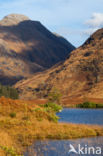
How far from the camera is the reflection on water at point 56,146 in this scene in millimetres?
23562

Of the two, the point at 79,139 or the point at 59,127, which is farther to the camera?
the point at 59,127

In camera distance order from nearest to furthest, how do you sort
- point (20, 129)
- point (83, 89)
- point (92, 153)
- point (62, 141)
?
point (92, 153) < point (62, 141) < point (20, 129) < point (83, 89)

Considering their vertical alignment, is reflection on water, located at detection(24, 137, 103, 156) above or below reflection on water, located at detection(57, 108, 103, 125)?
above

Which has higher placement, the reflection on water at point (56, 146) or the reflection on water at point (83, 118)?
the reflection on water at point (56, 146)

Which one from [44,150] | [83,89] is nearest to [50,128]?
[44,150]

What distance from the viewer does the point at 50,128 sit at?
3347cm

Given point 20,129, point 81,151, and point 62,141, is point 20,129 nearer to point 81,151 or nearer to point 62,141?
point 62,141

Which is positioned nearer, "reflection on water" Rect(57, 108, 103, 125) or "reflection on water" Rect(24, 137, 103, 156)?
"reflection on water" Rect(24, 137, 103, 156)

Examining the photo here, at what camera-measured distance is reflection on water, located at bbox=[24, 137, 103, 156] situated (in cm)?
A: 2356

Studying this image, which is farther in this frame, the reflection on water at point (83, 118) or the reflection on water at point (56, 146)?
the reflection on water at point (83, 118)

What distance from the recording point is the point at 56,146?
2656 centimetres

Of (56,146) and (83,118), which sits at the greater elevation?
(56,146)

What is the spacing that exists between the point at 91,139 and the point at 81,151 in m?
6.00

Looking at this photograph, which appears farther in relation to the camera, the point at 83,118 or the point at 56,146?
the point at 83,118
